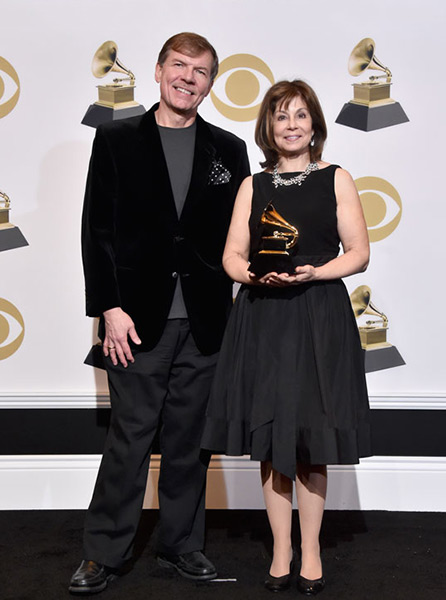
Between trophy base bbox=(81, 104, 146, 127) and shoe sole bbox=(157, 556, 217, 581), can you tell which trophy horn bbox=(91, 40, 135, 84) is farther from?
shoe sole bbox=(157, 556, 217, 581)

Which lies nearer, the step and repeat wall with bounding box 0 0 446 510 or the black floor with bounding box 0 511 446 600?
the black floor with bounding box 0 511 446 600

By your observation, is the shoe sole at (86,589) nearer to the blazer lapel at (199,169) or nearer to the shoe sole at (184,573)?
the shoe sole at (184,573)

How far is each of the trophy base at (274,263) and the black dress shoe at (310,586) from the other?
99 cm

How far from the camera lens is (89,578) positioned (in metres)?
2.63

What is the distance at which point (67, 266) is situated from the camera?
341cm

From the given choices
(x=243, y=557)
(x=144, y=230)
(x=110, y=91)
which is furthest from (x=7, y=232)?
(x=243, y=557)

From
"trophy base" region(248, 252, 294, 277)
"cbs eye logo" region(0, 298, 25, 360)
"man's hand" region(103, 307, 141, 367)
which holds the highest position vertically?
"trophy base" region(248, 252, 294, 277)

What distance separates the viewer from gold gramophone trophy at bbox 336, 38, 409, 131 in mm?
3336

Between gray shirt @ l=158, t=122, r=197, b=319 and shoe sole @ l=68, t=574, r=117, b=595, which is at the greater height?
gray shirt @ l=158, t=122, r=197, b=319

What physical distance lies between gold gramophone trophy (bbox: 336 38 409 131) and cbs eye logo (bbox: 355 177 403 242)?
22cm

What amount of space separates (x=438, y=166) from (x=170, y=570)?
191 cm

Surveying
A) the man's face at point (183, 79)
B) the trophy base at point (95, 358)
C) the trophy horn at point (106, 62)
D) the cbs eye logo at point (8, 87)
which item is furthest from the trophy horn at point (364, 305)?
the cbs eye logo at point (8, 87)

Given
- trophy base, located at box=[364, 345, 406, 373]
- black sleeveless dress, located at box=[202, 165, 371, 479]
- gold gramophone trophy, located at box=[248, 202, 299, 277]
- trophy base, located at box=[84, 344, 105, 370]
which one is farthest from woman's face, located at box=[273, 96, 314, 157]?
trophy base, located at box=[84, 344, 105, 370]

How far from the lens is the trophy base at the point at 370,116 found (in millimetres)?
3350
